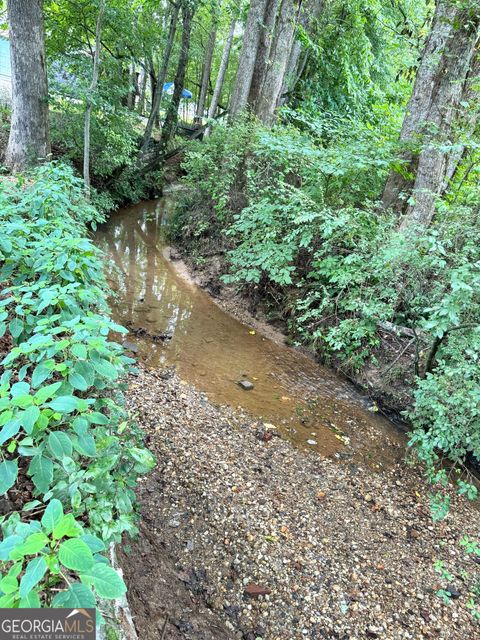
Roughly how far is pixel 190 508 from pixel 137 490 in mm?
453

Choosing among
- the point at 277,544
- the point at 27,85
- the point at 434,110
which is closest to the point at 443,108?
the point at 434,110

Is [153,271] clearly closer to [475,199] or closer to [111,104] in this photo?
[111,104]

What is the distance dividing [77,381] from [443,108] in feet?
18.9

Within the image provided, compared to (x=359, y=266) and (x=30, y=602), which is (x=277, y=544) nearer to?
(x=30, y=602)

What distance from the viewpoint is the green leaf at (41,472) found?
134 centimetres

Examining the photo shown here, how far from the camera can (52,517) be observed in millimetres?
1146

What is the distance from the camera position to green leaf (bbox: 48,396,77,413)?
135 cm

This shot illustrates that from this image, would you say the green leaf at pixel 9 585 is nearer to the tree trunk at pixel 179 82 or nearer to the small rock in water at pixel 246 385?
the small rock in water at pixel 246 385

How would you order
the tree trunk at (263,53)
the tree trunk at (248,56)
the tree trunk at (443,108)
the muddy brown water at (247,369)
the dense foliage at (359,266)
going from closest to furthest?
the dense foliage at (359,266), the muddy brown water at (247,369), the tree trunk at (443,108), the tree trunk at (248,56), the tree trunk at (263,53)

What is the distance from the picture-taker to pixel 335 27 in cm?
1164

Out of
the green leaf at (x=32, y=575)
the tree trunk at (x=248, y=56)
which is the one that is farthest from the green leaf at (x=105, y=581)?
the tree trunk at (x=248, y=56)

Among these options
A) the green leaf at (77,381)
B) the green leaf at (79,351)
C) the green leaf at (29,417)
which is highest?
the green leaf at (79,351)

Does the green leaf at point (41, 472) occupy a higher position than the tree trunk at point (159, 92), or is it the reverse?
the tree trunk at point (159, 92)

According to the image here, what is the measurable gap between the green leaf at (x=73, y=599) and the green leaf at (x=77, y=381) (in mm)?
729
